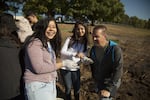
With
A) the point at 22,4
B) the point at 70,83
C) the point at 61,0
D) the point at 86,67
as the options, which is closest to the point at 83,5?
the point at 61,0

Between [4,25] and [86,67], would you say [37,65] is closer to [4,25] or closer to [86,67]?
[4,25]

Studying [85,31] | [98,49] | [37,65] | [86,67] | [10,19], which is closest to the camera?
[37,65]

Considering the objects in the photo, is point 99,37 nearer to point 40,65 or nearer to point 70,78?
point 40,65

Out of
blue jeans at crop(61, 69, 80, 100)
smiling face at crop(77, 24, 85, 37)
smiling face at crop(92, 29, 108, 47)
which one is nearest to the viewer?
smiling face at crop(92, 29, 108, 47)

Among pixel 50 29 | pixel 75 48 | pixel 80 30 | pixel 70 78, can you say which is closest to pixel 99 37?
pixel 50 29

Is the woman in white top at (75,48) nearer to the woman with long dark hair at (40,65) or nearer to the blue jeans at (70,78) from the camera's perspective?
the blue jeans at (70,78)

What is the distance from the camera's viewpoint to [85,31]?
3920 mm

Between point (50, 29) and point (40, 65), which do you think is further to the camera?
point (50, 29)

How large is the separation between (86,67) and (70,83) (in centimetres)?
293

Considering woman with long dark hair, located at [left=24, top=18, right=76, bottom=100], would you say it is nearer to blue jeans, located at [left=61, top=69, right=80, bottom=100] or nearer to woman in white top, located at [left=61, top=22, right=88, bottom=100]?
woman in white top, located at [left=61, top=22, right=88, bottom=100]

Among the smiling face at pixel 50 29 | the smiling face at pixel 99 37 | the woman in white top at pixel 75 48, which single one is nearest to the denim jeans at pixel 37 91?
the smiling face at pixel 50 29

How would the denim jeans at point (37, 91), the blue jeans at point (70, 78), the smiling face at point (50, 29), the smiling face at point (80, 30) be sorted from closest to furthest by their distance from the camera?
the denim jeans at point (37, 91) → the smiling face at point (50, 29) → the smiling face at point (80, 30) → the blue jeans at point (70, 78)

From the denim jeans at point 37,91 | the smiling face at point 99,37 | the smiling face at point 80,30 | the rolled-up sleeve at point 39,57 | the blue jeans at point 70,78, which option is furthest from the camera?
the blue jeans at point 70,78

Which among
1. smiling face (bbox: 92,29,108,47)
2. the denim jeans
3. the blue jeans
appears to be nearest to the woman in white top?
the blue jeans
